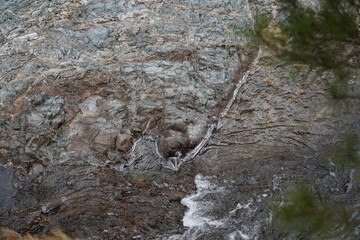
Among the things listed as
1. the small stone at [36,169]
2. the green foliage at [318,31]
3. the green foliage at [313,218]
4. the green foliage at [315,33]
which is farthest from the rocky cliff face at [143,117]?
the green foliage at [313,218]

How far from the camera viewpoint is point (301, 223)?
3.78m

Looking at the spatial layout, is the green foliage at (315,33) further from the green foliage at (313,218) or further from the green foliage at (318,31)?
the green foliage at (313,218)

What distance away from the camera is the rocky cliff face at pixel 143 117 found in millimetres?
5605

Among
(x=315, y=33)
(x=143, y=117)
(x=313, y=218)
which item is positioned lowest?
(x=143, y=117)

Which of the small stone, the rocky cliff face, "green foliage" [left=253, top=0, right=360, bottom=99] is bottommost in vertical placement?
the small stone

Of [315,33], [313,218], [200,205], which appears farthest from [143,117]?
[313,218]

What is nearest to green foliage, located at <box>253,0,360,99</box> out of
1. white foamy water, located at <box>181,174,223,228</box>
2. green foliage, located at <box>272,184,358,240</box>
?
green foliage, located at <box>272,184,358,240</box>

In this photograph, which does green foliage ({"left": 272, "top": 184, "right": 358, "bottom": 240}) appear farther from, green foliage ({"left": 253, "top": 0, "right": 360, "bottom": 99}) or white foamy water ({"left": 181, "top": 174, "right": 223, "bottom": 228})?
white foamy water ({"left": 181, "top": 174, "right": 223, "bottom": 228})

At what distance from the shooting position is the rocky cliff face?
18.4 ft

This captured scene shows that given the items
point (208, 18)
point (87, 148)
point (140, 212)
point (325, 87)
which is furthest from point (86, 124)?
point (325, 87)

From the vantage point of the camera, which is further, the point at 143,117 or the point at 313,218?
the point at 143,117

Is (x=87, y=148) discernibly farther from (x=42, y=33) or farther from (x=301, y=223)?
(x=301, y=223)

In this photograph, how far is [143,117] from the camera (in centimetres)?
653

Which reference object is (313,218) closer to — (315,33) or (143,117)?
(315,33)
